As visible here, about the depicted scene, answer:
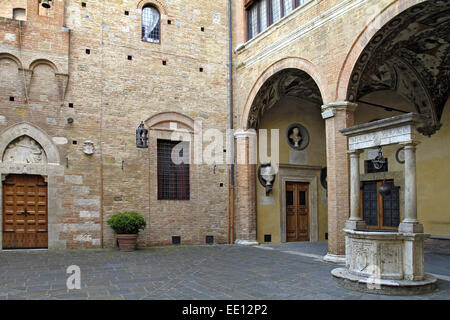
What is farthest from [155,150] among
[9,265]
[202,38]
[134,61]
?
[9,265]

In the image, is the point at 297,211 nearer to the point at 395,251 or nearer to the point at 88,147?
the point at 88,147

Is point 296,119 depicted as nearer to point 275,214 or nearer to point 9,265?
point 275,214

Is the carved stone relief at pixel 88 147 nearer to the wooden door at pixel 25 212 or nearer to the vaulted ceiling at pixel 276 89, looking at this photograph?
the wooden door at pixel 25 212

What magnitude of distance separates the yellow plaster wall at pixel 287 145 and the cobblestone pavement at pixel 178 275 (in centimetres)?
225

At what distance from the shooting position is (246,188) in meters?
12.2

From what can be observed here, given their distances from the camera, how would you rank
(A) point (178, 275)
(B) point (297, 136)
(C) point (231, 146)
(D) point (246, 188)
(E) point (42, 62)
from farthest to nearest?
(B) point (297, 136)
(C) point (231, 146)
(D) point (246, 188)
(E) point (42, 62)
(A) point (178, 275)

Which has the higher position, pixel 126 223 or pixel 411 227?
pixel 411 227

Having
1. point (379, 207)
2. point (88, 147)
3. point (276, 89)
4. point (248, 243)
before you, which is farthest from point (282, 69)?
point (88, 147)

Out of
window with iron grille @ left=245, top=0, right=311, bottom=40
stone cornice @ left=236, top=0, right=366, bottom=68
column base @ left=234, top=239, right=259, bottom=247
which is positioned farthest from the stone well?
column base @ left=234, top=239, right=259, bottom=247

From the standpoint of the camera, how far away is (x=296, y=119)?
13.8 metres

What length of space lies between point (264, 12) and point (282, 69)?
2.25 m
